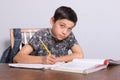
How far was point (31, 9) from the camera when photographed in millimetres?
2123

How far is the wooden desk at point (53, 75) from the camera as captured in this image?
922 millimetres

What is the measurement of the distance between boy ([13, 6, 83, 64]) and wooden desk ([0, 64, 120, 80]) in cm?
18

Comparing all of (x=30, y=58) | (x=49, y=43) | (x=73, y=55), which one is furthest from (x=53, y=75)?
(x=49, y=43)

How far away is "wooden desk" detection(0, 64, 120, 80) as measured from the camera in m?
0.92

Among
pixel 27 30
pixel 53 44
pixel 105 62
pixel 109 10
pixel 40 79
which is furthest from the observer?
pixel 109 10

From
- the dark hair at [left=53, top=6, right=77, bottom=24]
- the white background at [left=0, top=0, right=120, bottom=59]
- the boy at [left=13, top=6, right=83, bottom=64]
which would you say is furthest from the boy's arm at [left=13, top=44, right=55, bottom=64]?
the white background at [left=0, top=0, right=120, bottom=59]

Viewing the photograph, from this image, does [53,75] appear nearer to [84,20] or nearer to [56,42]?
[56,42]

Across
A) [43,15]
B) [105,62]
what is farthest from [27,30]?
[105,62]

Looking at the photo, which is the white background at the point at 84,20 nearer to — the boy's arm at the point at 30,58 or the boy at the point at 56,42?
the boy at the point at 56,42

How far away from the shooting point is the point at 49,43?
157 centimetres

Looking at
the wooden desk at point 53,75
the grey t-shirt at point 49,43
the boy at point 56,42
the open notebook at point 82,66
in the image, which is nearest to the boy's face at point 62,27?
the boy at point 56,42

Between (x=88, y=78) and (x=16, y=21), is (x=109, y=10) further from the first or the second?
(x=88, y=78)

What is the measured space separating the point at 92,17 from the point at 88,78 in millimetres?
1219

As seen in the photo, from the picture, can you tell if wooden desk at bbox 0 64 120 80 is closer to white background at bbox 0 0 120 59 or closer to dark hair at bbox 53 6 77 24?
dark hair at bbox 53 6 77 24
